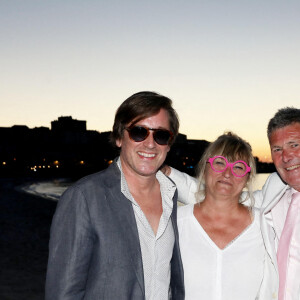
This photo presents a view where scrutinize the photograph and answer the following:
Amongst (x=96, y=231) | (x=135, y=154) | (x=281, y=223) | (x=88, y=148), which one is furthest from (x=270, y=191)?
(x=88, y=148)

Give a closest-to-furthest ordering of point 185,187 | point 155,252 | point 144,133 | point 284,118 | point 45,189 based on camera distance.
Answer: point 155,252 < point 144,133 < point 284,118 < point 185,187 < point 45,189


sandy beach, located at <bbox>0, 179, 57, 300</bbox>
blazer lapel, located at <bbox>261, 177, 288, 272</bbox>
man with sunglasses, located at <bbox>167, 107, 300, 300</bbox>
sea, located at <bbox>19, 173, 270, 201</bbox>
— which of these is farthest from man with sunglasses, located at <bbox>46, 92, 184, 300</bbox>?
sea, located at <bbox>19, 173, 270, 201</bbox>

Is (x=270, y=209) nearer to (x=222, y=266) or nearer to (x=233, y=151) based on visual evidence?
(x=233, y=151)

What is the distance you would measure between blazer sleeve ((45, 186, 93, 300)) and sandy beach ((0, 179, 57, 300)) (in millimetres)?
5775

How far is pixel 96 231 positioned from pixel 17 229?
48.7 ft

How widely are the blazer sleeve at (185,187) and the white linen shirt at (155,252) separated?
108cm

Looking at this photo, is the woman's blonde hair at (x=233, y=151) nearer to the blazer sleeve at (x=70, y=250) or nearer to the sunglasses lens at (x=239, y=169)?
the sunglasses lens at (x=239, y=169)

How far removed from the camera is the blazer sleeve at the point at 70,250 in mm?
2473

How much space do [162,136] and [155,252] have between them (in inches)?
41.7

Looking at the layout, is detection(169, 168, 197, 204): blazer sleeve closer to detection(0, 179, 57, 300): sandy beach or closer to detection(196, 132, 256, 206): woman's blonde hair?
detection(196, 132, 256, 206): woman's blonde hair

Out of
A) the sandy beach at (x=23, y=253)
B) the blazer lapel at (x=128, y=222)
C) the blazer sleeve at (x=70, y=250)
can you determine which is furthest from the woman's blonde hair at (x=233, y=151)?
the sandy beach at (x=23, y=253)

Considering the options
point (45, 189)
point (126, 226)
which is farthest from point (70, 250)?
point (45, 189)

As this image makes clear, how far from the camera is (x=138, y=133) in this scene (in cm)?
310

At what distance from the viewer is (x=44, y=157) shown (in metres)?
128
